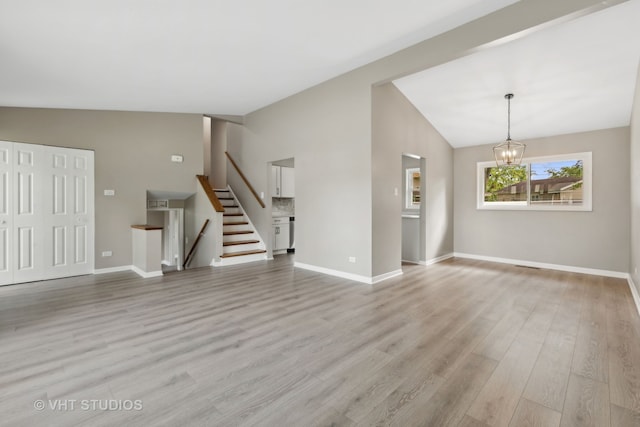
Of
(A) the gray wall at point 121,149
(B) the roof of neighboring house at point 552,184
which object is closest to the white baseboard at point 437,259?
(B) the roof of neighboring house at point 552,184

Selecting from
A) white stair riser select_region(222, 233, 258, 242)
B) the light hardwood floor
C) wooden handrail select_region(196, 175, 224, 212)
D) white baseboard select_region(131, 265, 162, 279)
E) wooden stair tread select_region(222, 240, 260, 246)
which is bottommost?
the light hardwood floor

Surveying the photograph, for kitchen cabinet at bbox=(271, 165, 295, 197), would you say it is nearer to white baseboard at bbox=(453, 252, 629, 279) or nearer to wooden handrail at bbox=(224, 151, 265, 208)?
wooden handrail at bbox=(224, 151, 265, 208)

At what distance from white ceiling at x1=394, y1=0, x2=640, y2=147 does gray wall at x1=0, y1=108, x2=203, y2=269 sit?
441 cm

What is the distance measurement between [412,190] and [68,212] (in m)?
6.68

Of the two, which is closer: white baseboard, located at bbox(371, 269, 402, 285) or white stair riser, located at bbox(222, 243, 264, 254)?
white baseboard, located at bbox(371, 269, 402, 285)

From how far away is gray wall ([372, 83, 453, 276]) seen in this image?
454cm

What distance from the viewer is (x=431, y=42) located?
3574 millimetres

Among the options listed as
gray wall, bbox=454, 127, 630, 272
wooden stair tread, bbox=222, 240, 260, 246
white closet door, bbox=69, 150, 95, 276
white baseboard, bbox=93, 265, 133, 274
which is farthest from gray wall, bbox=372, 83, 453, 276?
white closet door, bbox=69, 150, 95, 276

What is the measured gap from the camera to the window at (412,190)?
6.96 metres

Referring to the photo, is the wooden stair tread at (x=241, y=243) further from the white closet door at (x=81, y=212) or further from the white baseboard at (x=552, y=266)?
the white baseboard at (x=552, y=266)

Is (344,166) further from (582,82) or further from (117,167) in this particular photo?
(117,167)

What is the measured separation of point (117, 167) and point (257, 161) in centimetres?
258

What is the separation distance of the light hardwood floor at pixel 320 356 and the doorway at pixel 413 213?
195 centimetres

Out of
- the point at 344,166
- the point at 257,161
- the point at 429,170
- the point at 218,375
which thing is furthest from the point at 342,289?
the point at 257,161
